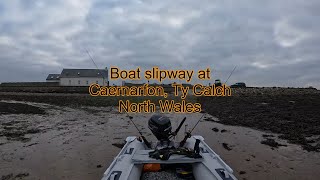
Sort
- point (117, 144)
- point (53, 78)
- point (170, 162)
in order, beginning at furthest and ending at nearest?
point (53, 78) < point (117, 144) < point (170, 162)

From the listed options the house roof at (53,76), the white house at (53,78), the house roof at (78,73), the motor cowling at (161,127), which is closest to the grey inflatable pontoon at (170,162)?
the motor cowling at (161,127)

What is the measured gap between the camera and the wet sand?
838cm

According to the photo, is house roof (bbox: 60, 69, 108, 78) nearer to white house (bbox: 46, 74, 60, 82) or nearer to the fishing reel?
white house (bbox: 46, 74, 60, 82)

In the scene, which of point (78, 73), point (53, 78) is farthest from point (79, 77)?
point (53, 78)

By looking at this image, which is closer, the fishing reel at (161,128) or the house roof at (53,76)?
the fishing reel at (161,128)

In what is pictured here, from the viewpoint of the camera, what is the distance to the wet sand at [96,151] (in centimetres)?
838

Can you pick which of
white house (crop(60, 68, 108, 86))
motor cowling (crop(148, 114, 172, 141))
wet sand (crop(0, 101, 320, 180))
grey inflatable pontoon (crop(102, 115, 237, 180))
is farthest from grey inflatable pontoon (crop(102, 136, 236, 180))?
white house (crop(60, 68, 108, 86))

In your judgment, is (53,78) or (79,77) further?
(53,78)

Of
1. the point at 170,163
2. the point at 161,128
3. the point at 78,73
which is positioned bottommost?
the point at 170,163

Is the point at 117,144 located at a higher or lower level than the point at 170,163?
lower

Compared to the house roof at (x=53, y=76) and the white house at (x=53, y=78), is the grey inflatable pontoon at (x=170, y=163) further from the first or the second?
the house roof at (x=53, y=76)

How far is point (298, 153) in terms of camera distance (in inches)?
383

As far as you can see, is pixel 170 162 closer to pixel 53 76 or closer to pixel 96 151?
pixel 96 151

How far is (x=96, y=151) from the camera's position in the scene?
421 inches
